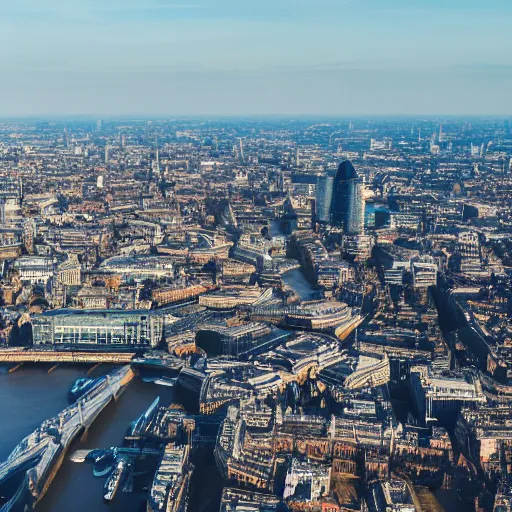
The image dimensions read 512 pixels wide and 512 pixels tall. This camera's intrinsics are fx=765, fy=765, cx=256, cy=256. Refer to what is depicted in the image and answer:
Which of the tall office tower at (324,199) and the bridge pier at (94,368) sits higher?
the tall office tower at (324,199)

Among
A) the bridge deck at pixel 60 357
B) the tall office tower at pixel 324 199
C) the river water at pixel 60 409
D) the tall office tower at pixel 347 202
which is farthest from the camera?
the tall office tower at pixel 324 199

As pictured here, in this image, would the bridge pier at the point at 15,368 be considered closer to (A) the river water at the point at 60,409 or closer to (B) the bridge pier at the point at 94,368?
(A) the river water at the point at 60,409

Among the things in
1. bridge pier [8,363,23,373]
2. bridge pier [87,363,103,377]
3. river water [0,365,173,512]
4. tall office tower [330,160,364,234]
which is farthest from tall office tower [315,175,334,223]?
bridge pier [8,363,23,373]

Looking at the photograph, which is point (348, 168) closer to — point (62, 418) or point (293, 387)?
point (293, 387)

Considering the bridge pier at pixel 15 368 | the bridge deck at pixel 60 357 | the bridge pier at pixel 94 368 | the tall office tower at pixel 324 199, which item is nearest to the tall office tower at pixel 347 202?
the tall office tower at pixel 324 199

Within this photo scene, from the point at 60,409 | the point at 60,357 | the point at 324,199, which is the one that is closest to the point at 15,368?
the point at 60,357

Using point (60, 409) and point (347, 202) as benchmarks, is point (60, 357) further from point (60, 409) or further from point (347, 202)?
point (347, 202)

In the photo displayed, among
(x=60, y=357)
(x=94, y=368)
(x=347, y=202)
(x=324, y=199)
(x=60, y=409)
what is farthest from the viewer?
(x=324, y=199)
